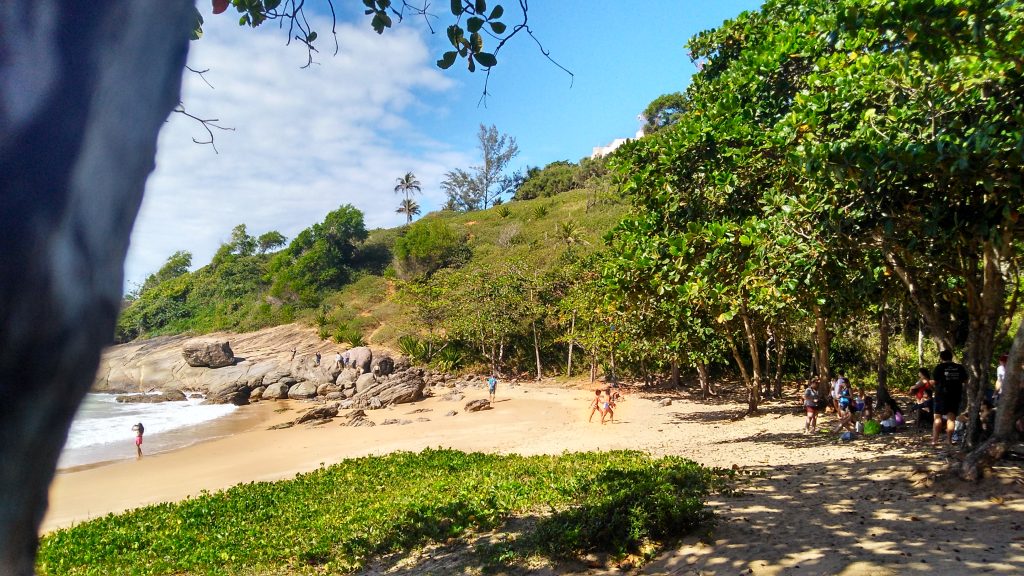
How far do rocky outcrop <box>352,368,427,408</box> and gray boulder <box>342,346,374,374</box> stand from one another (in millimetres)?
4280

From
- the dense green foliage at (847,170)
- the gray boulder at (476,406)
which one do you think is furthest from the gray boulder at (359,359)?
the dense green foliage at (847,170)

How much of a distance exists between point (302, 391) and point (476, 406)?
13.0 metres

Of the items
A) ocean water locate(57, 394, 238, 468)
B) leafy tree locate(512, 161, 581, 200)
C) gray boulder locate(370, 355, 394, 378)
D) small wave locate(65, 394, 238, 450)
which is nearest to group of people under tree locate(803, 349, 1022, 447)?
ocean water locate(57, 394, 238, 468)

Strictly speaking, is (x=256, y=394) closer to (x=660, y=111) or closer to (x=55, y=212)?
(x=55, y=212)

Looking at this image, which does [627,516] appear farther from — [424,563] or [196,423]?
[196,423]

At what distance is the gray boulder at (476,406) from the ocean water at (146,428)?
31.4 feet

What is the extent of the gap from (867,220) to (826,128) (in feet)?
4.21

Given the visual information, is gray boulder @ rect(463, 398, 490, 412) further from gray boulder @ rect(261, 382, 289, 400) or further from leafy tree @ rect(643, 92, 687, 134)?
leafy tree @ rect(643, 92, 687, 134)

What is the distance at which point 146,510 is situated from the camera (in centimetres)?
1095

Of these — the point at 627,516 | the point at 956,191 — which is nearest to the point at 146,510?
the point at 627,516

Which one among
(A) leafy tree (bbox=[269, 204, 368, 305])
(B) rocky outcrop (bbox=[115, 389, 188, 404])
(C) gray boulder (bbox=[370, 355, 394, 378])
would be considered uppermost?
(A) leafy tree (bbox=[269, 204, 368, 305])

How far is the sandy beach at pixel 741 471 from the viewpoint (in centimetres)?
516

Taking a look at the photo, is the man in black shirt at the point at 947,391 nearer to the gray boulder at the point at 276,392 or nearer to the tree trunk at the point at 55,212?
the tree trunk at the point at 55,212

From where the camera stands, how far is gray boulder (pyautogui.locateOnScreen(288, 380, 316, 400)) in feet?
105
